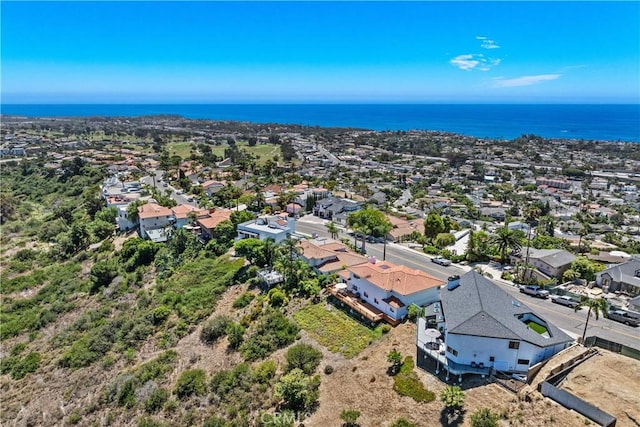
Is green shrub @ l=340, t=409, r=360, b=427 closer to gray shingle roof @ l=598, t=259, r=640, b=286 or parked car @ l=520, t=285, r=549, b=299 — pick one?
parked car @ l=520, t=285, r=549, b=299

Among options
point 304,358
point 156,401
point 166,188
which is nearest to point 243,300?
point 304,358

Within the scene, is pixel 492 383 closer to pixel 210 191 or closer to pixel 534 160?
pixel 210 191

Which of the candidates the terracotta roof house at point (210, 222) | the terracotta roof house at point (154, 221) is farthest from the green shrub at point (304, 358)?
the terracotta roof house at point (154, 221)

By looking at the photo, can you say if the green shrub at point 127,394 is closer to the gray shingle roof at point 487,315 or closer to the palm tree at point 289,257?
the palm tree at point 289,257

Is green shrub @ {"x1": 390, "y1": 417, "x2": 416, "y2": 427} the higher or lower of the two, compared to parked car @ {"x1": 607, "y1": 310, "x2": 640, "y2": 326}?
lower

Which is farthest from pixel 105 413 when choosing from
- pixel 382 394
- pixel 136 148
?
pixel 136 148

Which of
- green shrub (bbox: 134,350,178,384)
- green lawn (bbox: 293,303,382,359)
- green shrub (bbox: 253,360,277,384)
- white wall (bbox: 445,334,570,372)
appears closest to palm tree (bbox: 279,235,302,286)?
green lawn (bbox: 293,303,382,359)
